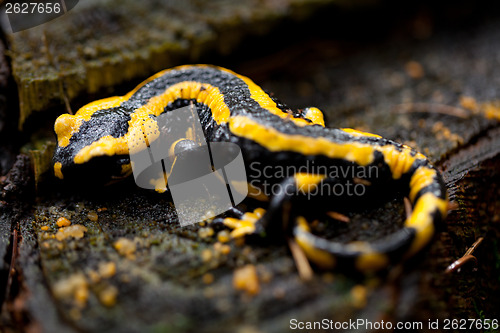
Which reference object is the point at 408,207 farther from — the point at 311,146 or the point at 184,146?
the point at 184,146

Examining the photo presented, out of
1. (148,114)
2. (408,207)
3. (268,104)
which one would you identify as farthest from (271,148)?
(148,114)

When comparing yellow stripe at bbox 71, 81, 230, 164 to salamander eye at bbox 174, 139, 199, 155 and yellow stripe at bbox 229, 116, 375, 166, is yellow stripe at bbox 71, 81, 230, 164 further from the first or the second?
yellow stripe at bbox 229, 116, 375, 166

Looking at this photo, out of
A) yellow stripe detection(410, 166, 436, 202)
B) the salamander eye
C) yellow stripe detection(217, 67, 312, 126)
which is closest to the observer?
yellow stripe detection(410, 166, 436, 202)

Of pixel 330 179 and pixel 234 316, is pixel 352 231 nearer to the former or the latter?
pixel 330 179

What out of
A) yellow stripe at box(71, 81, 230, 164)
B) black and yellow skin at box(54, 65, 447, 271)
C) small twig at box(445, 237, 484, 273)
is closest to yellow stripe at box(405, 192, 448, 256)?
black and yellow skin at box(54, 65, 447, 271)

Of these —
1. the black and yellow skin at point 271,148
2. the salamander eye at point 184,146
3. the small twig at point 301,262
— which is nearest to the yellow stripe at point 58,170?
the black and yellow skin at point 271,148

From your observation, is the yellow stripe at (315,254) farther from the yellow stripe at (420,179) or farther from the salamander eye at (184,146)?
the salamander eye at (184,146)
